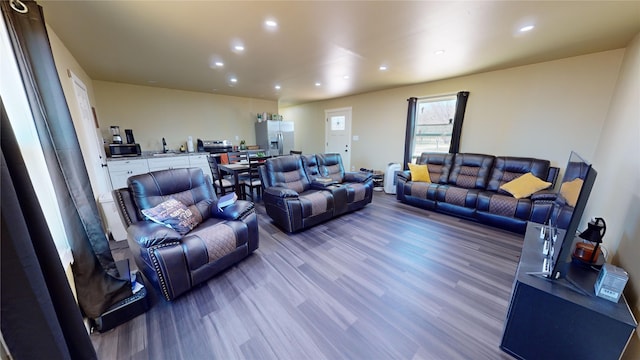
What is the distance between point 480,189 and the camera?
3557mm

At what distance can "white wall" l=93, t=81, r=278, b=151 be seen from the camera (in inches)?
174

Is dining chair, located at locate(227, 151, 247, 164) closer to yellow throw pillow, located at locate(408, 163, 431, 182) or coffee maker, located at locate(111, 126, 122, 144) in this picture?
coffee maker, located at locate(111, 126, 122, 144)

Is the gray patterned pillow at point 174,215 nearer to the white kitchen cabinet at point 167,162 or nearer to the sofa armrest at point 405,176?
the white kitchen cabinet at point 167,162

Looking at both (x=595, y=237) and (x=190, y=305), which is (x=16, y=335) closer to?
(x=190, y=305)

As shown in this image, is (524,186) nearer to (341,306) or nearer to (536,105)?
(536,105)

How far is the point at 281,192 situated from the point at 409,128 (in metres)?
3.46

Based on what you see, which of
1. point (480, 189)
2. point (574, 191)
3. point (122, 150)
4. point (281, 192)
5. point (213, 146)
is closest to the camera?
point (574, 191)

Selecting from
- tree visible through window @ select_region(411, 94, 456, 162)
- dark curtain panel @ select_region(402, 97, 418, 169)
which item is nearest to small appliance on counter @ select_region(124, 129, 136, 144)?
dark curtain panel @ select_region(402, 97, 418, 169)

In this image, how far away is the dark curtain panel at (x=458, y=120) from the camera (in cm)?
401

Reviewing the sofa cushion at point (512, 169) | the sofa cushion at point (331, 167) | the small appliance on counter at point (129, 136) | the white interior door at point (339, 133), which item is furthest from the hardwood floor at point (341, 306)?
the white interior door at point (339, 133)

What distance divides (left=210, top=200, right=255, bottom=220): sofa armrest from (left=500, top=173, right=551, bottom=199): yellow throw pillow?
3.78 meters

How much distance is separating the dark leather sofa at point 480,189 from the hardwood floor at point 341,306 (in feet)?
1.64

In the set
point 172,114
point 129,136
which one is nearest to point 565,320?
point 129,136

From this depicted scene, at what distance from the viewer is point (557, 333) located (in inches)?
46.6
